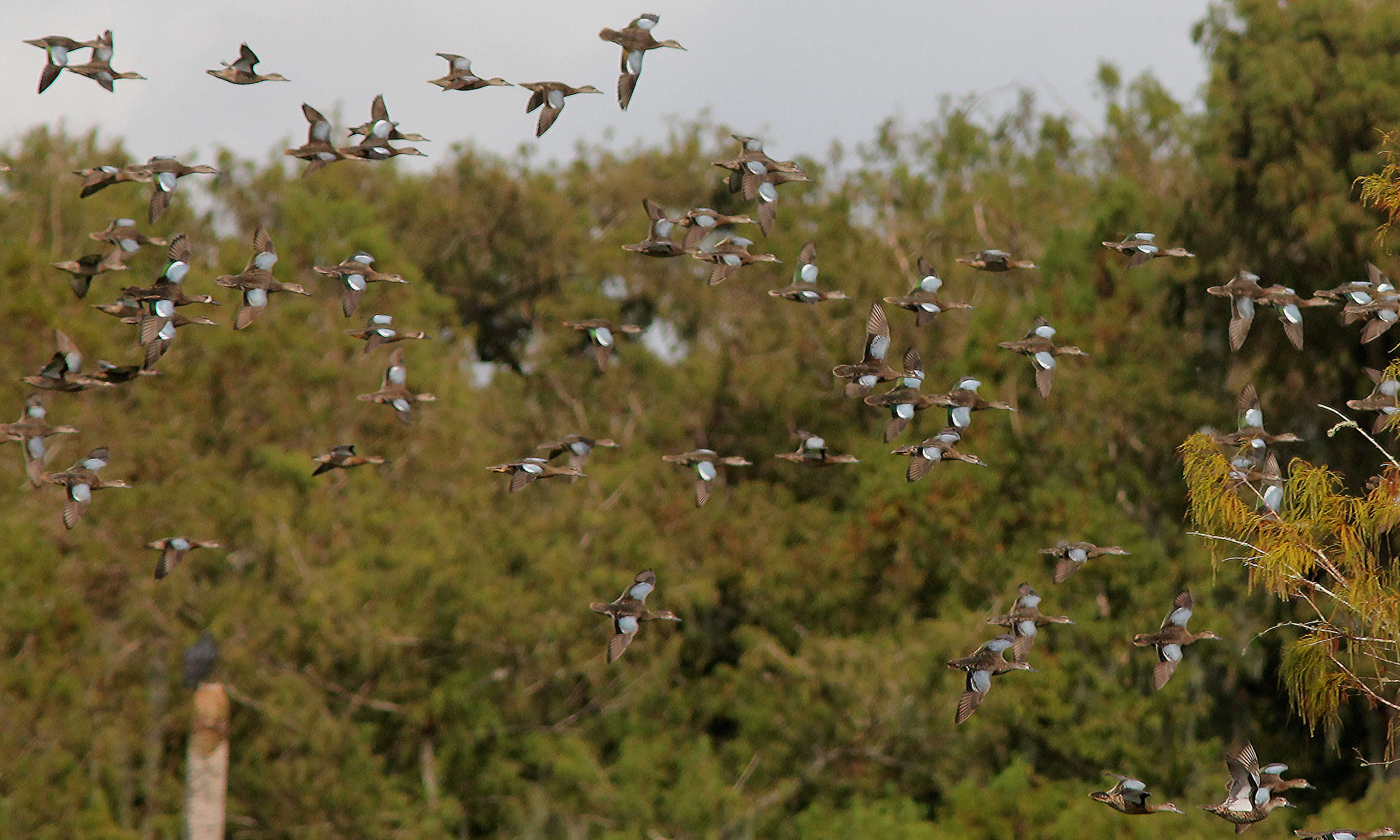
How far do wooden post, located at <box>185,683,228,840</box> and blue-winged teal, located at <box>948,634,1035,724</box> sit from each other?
8132 mm

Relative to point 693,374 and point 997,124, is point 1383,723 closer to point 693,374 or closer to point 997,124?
point 693,374

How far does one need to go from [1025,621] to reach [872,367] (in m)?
2.44

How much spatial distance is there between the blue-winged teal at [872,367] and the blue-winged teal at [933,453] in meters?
0.61

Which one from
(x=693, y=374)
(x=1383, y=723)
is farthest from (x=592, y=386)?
(x=1383, y=723)

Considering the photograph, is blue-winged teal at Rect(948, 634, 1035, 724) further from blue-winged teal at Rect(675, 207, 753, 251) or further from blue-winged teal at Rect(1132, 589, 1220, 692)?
blue-winged teal at Rect(675, 207, 753, 251)

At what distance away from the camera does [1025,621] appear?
1670 centimetres

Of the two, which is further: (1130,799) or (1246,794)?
(1130,799)

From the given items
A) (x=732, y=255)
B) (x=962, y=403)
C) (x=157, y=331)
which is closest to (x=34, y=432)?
(x=157, y=331)

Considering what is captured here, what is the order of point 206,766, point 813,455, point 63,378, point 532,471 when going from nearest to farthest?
point 63,378 < point 532,471 < point 813,455 < point 206,766

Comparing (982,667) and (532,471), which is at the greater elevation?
(532,471)

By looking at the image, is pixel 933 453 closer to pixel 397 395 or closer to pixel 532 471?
pixel 532 471

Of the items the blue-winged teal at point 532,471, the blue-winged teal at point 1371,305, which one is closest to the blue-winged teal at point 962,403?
the blue-winged teal at point 1371,305

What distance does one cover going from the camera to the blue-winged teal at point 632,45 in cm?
1542

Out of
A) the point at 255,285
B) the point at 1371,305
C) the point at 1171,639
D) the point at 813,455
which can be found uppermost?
the point at 1371,305
